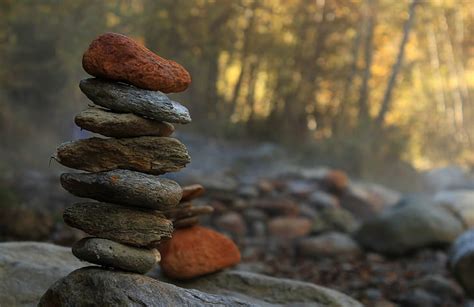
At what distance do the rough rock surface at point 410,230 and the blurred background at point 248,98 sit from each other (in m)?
1.62

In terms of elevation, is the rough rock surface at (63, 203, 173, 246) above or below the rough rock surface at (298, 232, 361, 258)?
above

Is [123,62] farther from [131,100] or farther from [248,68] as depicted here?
[248,68]

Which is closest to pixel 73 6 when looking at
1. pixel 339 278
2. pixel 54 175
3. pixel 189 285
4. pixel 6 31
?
pixel 6 31

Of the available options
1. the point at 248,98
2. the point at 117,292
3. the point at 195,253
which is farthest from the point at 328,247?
the point at 248,98

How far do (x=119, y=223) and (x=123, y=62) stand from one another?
3.26ft

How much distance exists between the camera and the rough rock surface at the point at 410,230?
9.27 m

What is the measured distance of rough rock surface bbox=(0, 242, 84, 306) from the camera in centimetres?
422

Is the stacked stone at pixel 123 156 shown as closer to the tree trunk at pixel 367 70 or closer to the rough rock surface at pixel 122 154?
the rough rock surface at pixel 122 154

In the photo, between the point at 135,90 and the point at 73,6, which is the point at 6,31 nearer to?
the point at 73,6

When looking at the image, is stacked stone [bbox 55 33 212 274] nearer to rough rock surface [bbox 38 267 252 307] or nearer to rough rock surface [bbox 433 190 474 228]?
rough rock surface [bbox 38 267 252 307]

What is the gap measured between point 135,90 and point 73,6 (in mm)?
9598

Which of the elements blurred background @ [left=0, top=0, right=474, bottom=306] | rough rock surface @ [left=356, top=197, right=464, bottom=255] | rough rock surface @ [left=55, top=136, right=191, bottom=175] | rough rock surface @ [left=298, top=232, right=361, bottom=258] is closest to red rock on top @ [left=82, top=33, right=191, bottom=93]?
rough rock surface @ [left=55, top=136, right=191, bottom=175]

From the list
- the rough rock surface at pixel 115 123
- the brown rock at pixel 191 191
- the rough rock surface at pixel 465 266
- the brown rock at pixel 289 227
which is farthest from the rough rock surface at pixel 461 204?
the rough rock surface at pixel 115 123

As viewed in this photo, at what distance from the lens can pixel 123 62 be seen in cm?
376
